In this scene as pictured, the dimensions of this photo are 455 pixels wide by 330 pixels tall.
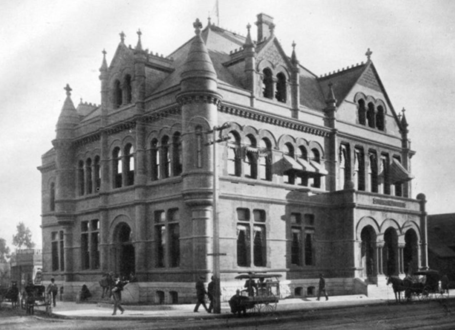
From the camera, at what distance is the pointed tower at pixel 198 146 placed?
95.3 feet

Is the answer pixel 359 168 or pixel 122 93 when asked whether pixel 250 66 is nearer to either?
pixel 122 93

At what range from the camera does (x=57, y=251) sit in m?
42.0

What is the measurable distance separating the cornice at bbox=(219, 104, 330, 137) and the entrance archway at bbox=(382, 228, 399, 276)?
8015mm

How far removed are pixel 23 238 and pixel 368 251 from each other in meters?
105

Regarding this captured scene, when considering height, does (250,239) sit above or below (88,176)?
below

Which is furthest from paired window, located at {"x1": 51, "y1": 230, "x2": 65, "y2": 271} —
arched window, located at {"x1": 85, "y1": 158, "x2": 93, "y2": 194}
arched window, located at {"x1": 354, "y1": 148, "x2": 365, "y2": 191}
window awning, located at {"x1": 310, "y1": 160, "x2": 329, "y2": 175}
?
arched window, located at {"x1": 354, "y1": 148, "x2": 365, "y2": 191}

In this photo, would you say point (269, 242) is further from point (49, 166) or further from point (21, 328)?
point (49, 166)

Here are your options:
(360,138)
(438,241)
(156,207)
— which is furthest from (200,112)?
(438,241)

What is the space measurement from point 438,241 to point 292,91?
3057cm

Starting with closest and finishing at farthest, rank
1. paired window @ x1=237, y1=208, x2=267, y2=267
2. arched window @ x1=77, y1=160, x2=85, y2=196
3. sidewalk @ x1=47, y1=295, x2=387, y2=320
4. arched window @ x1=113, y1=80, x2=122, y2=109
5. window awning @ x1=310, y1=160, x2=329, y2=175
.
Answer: sidewalk @ x1=47, y1=295, x2=387, y2=320 → paired window @ x1=237, y1=208, x2=267, y2=267 → window awning @ x1=310, y1=160, x2=329, y2=175 → arched window @ x1=113, y1=80, x2=122, y2=109 → arched window @ x1=77, y1=160, x2=85, y2=196

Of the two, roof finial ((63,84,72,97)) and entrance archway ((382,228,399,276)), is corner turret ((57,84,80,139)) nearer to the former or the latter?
roof finial ((63,84,72,97))

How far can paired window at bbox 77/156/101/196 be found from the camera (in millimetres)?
37438

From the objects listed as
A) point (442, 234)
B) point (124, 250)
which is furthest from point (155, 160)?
point (442, 234)

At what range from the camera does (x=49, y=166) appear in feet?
146
